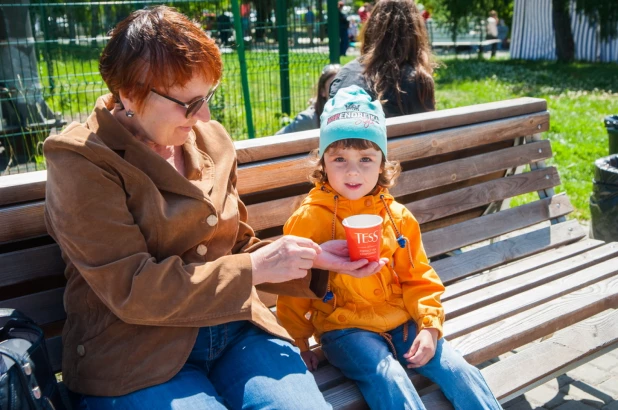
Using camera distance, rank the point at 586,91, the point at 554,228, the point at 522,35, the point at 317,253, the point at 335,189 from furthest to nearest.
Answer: the point at 522,35 < the point at 586,91 < the point at 554,228 < the point at 335,189 < the point at 317,253

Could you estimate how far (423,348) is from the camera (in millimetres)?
2607

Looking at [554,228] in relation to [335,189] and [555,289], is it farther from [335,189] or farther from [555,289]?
[335,189]

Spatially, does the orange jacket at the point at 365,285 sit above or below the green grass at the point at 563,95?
above

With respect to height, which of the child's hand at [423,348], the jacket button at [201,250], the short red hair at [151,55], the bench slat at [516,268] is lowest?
the bench slat at [516,268]

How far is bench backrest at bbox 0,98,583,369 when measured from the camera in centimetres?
253

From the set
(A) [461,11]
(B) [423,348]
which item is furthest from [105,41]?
(A) [461,11]

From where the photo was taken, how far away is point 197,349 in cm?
239

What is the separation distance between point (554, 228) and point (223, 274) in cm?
257

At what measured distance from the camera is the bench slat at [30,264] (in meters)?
2.49

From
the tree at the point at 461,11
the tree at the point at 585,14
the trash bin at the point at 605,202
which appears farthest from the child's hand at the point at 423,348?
the tree at the point at 461,11

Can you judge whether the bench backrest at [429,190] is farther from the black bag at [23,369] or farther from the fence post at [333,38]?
the fence post at [333,38]

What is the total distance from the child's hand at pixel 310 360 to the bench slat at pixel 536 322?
1.89 feet


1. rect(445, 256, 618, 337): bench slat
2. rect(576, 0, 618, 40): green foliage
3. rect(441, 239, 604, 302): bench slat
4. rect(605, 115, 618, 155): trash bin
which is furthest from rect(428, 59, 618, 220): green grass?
rect(445, 256, 618, 337): bench slat

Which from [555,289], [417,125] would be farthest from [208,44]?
[555,289]
